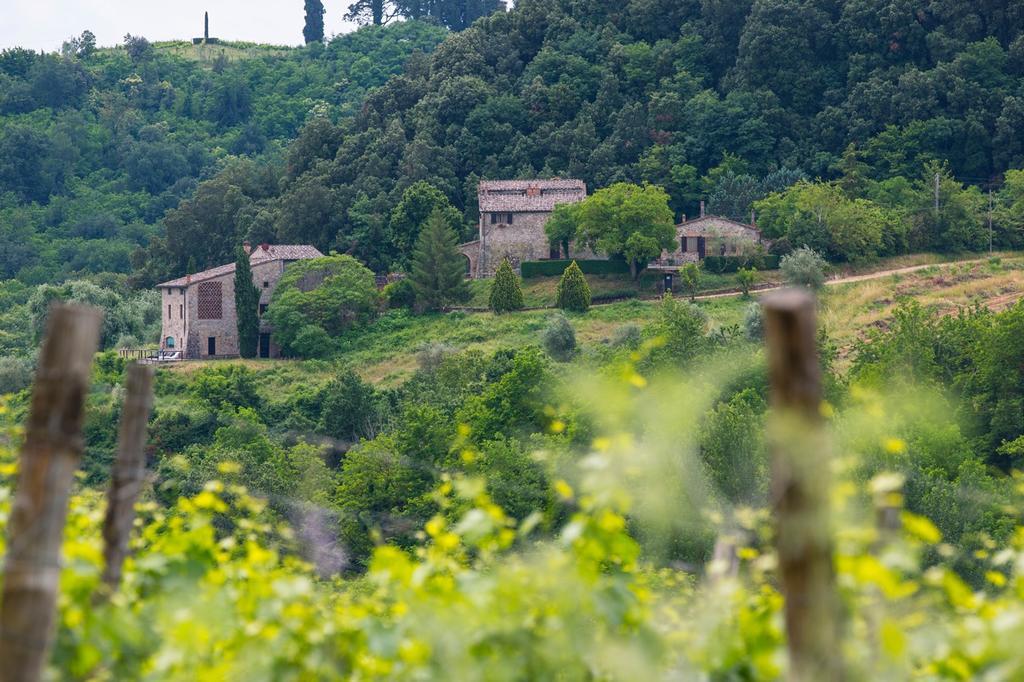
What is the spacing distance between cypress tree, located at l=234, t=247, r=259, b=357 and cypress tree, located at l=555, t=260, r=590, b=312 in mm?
11662

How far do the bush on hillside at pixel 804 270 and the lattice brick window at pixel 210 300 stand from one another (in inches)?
853

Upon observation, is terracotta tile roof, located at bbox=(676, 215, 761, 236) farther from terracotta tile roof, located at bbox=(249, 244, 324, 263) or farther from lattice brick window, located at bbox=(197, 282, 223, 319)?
lattice brick window, located at bbox=(197, 282, 223, 319)

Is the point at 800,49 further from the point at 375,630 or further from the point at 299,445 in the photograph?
the point at 375,630

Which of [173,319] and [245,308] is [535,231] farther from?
[173,319]

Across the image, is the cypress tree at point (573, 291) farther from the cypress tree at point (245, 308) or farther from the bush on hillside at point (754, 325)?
the cypress tree at point (245, 308)

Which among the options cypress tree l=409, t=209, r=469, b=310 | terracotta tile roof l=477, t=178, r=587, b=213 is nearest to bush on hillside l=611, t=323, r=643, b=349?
cypress tree l=409, t=209, r=469, b=310

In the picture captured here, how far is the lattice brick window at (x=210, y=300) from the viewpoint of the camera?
5919cm

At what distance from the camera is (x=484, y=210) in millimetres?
63406

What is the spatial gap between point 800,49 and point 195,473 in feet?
141

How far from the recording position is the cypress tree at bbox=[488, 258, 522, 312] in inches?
2245

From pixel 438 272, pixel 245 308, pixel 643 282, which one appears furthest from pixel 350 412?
pixel 643 282

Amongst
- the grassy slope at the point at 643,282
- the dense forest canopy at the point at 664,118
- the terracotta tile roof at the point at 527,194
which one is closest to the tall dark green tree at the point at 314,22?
the dense forest canopy at the point at 664,118

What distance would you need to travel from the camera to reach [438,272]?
5912 centimetres

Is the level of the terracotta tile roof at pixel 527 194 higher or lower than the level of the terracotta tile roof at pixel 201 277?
higher
